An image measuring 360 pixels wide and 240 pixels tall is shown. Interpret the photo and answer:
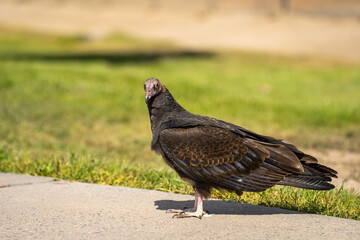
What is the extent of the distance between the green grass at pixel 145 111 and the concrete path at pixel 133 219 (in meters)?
0.40

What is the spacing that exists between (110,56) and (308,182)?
58.5 feet

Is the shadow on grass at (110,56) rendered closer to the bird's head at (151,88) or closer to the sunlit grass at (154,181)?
the sunlit grass at (154,181)

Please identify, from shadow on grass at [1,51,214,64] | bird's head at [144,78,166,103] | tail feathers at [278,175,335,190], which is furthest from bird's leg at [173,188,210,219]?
shadow on grass at [1,51,214,64]

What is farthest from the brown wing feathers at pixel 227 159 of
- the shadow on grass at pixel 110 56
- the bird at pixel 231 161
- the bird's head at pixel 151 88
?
the shadow on grass at pixel 110 56

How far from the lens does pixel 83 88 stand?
41.3 feet

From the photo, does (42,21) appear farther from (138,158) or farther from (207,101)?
(138,158)

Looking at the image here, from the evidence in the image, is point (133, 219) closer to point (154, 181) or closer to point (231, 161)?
point (231, 161)

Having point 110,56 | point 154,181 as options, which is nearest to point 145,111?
point 154,181

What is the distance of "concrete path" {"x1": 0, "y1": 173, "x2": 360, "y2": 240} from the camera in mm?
4023

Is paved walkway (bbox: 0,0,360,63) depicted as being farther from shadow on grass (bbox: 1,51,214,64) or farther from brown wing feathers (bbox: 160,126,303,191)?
brown wing feathers (bbox: 160,126,303,191)

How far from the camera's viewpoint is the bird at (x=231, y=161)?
14.1ft

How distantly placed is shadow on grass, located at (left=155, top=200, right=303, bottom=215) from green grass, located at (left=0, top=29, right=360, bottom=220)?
0.66ft

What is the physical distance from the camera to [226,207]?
15.6 ft

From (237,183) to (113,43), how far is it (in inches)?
871
